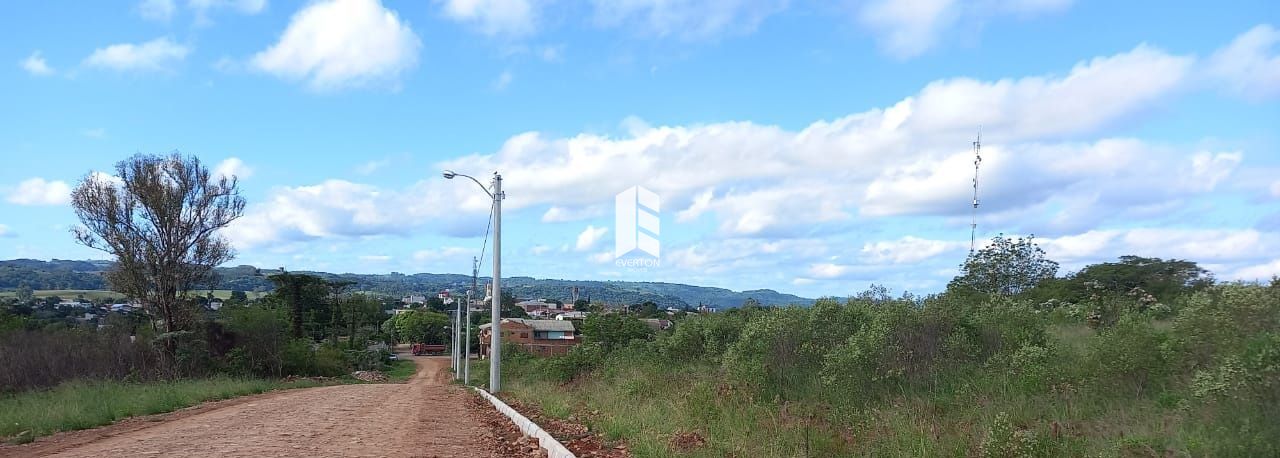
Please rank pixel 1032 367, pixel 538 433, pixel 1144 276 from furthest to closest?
pixel 1144 276 → pixel 538 433 → pixel 1032 367

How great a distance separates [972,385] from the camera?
10.3 meters

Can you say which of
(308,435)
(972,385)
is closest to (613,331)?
(308,435)

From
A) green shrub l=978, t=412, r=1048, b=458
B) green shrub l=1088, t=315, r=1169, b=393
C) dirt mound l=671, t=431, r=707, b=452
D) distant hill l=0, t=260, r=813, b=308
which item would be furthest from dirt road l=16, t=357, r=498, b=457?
distant hill l=0, t=260, r=813, b=308

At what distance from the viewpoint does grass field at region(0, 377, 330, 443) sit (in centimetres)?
1343

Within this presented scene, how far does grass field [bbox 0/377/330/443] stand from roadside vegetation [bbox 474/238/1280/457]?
8482mm

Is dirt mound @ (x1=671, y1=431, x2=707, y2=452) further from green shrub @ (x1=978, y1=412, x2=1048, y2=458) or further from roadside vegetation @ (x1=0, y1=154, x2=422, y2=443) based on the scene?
roadside vegetation @ (x1=0, y1=154, x2=422, y2=443)

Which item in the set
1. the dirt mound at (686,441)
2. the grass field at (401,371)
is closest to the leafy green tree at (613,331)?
the dirt mound at (686,441)

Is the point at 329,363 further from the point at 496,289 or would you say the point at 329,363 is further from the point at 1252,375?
the point at 1252,375

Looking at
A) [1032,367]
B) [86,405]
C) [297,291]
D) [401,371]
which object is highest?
[297,291]

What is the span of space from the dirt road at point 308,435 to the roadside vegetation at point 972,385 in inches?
80.8

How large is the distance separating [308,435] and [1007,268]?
29757 mm

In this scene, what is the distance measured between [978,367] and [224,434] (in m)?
11.2

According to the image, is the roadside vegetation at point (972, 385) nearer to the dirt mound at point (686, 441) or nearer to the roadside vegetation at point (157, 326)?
the dirt mound at point (686, 441)

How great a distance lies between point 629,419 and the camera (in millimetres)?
11602
